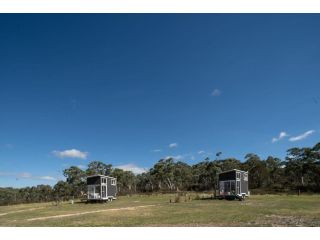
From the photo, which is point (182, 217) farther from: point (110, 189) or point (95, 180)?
point (110, 189)

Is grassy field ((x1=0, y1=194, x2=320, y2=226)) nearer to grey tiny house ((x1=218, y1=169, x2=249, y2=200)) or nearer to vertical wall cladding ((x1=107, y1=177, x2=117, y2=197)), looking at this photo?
grey tiny house ((x1=218, y1=169, x2=249, y2=200))

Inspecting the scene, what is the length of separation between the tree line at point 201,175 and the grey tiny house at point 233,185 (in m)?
19.2

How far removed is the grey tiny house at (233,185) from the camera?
127 feet

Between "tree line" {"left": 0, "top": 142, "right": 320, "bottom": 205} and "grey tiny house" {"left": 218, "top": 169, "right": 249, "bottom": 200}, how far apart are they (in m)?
19.2

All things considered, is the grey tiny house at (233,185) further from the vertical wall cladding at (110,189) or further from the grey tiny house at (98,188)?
the vertical wall cladding at (110,189)

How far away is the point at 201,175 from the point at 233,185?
1115 inches

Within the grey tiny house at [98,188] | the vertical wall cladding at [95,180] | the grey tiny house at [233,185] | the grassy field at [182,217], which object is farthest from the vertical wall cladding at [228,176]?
the vertical wall cladding at [95,180]

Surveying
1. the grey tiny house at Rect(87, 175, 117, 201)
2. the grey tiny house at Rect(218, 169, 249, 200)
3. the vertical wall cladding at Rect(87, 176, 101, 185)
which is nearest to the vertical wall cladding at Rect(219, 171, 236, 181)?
the grey tiny house at Rect(218, 169, 249, 200)

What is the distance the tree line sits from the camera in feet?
201
